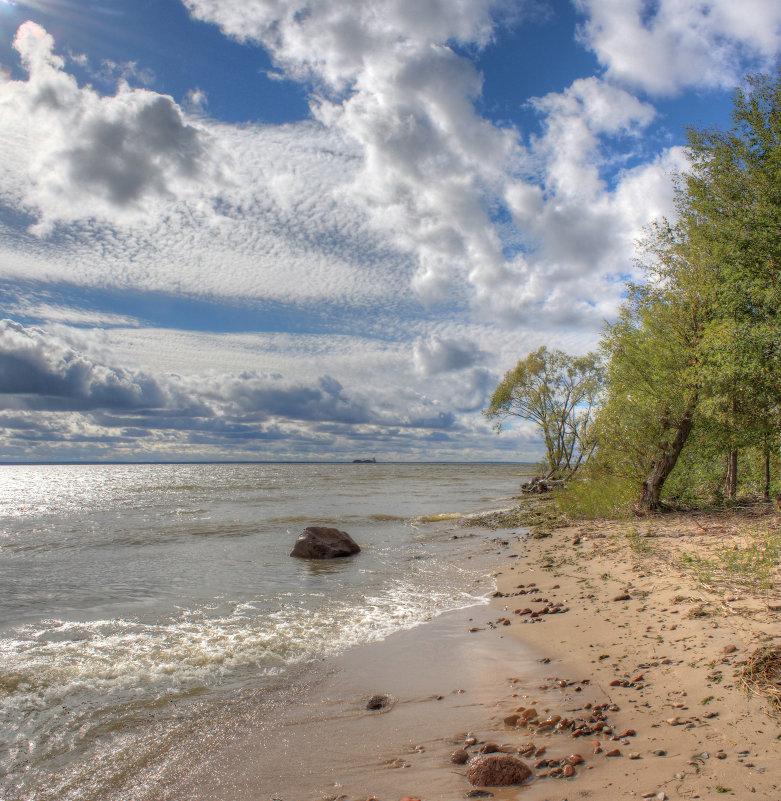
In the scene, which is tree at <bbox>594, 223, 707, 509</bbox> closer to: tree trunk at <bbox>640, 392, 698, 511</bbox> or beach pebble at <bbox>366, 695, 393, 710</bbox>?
tree trunk at <bbox>640, 392, 698, 511</bbox>

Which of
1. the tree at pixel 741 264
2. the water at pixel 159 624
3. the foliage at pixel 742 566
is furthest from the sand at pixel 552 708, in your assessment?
the tree at pixel 741 264

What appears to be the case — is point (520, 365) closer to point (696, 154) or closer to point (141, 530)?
point (696, 154)

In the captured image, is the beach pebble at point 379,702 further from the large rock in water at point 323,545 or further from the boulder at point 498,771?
the large rock in water at point 323,545

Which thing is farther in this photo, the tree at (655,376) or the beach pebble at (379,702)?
the tree at (655,376)

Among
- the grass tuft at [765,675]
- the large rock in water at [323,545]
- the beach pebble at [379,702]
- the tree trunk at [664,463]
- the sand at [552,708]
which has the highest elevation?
the tree trunk at [664,463]

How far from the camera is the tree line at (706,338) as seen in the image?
12859mm

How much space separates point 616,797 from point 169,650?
7.23m

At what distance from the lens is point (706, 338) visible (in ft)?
46.3

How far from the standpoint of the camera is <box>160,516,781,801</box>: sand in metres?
3.99

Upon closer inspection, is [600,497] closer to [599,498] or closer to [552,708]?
[599,498]

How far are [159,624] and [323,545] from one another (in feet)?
25.7

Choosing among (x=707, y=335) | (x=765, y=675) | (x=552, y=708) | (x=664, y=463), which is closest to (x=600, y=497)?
(x=664, y=463)

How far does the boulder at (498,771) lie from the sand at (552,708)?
0.09 m

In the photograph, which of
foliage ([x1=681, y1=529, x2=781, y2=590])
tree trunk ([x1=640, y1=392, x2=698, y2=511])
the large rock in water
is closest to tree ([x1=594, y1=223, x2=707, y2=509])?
tree trunk ([x1=640, y1=392, x2=698, y2=511])
